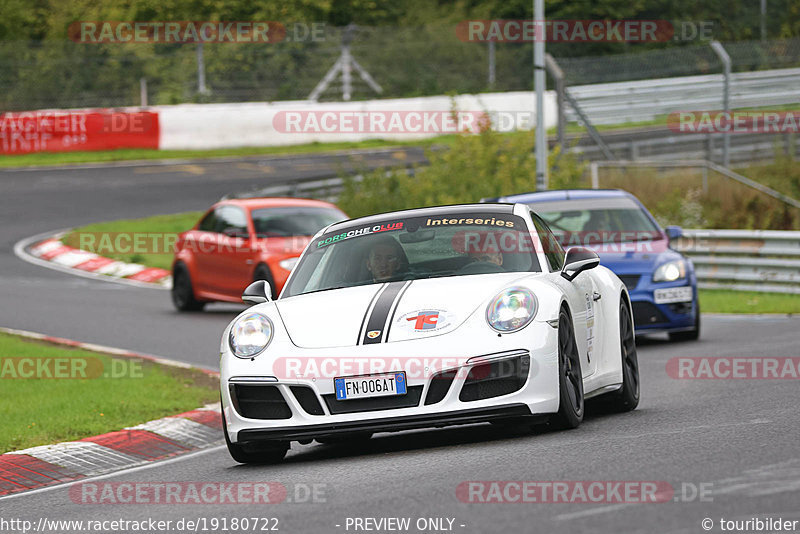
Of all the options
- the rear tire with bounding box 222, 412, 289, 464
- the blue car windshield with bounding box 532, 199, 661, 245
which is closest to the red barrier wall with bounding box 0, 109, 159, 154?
the blue car windshield with bounding box 532, 199, 661, 245

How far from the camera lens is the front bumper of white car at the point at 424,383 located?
294 inches

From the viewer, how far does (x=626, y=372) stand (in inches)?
373

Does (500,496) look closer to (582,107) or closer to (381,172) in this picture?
(381,172)

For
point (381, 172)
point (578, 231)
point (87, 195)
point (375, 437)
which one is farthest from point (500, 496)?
point (87, 195)

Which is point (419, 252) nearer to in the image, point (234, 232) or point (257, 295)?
point (257, 295)

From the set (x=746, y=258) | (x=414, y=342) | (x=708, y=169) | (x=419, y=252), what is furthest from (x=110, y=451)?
(x=708, y=169)

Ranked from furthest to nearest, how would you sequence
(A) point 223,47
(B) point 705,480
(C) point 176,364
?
1. (A) point 223,47
2. (C) point 176,364
3. (B) point 705,480

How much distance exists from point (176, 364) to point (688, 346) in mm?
5052

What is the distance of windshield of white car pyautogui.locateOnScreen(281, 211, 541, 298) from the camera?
8633mm

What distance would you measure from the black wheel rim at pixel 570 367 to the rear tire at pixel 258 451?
5.38 feet

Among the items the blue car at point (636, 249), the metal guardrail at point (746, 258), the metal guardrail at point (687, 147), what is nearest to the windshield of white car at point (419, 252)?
the blue car at point (636, 249)

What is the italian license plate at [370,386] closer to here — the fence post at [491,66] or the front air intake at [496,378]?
the front air intake at [496,378]

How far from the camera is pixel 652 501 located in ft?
18.5

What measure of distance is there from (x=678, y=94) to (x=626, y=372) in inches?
830
